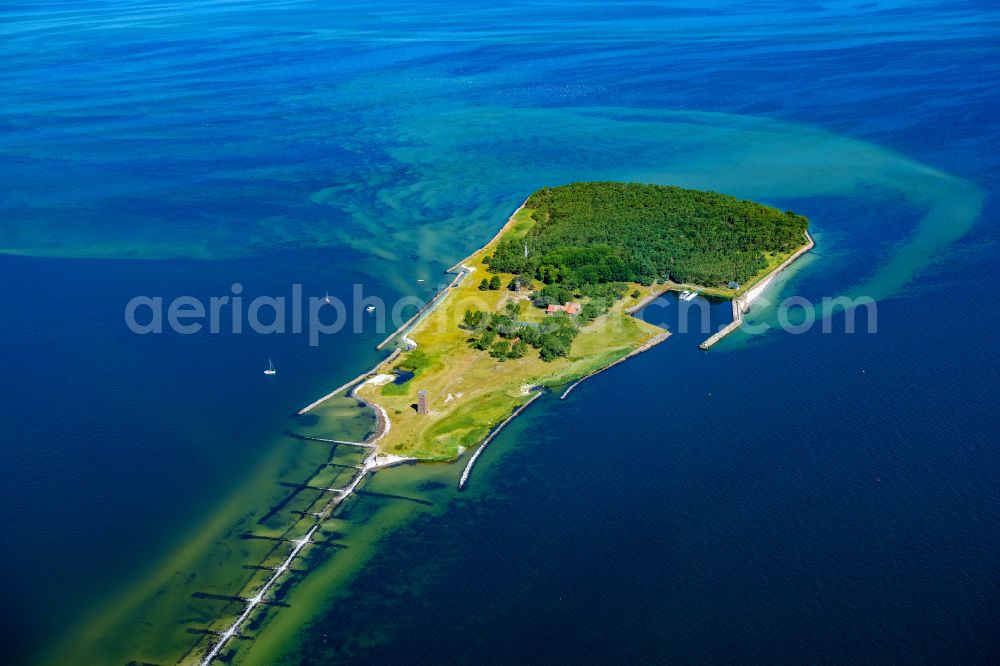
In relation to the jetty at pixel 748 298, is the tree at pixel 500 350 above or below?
below

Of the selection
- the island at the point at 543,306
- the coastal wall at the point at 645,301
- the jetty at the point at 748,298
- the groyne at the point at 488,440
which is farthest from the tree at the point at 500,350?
the jetty at the point at 748,298

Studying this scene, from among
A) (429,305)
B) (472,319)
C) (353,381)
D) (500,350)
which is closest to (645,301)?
(472,319)

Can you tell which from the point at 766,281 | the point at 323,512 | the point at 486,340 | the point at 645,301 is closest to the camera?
the point at 323,512

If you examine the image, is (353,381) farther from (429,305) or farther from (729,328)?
(729,328)

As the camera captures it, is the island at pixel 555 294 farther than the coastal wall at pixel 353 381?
No

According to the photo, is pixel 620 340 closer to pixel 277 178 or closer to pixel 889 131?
pixel 277 178

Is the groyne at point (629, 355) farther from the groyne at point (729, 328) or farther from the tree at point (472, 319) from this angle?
the tree at point (472, 319)
